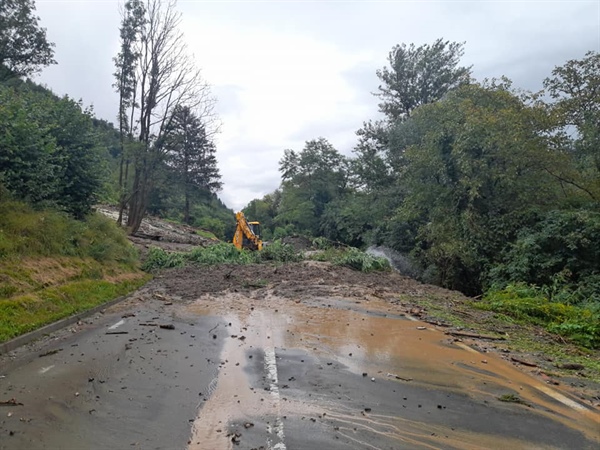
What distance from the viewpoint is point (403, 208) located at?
24.3 metres

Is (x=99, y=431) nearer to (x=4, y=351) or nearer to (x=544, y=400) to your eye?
(x=4, y=351)

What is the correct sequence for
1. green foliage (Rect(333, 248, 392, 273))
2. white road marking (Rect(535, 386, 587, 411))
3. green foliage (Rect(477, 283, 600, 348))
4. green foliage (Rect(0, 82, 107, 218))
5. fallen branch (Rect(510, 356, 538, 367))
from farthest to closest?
green foliage (Rect(333, 248, 392, 273)) → green foliage (Rect(0, 82, 107, 218)) → green foliage (Rect(477, 283, 600, 348)) → fallen branch (Rect(510, 356, 538, 367)) → white road marking (Rect(535, 386, 587, 411))

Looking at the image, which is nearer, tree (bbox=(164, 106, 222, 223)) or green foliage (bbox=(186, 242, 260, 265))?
green foliage (bbox=(186, 242, 260, 265))

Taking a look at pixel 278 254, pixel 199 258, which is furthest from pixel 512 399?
pixel 278 254

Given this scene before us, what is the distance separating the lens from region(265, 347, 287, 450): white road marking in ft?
13.3

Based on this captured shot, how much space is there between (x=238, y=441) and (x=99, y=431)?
1448mm

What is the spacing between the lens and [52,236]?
12227 millimetres

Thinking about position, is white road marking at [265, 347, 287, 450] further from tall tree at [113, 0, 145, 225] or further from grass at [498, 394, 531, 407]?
tall tree at [113, 0, 145, 225]

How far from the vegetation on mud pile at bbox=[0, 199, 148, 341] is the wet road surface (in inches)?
35.2

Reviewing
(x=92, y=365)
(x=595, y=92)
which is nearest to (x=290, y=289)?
(x=92, y=365)

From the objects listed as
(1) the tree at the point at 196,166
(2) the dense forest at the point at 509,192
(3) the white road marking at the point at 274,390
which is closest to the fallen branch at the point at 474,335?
(3) the white road marking at the point at 274,390

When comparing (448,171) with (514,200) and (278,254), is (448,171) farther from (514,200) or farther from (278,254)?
(278,254)

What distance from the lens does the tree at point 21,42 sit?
3033cm

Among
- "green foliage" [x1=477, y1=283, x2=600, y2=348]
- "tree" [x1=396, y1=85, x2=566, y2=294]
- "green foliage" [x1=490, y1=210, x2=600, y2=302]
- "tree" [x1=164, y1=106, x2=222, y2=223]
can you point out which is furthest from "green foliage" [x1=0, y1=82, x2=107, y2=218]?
"tree" [x1=164, y1=106, x2=222, y2=223]
